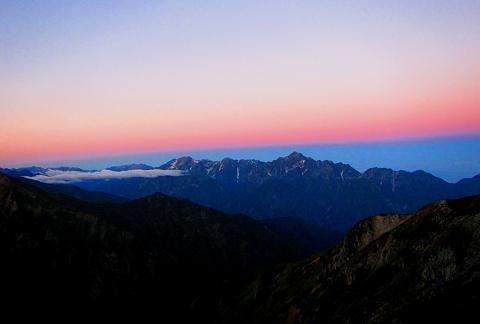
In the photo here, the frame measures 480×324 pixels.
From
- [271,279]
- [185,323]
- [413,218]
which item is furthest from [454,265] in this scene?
[185,323]

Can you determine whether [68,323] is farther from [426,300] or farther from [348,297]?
[426,300]

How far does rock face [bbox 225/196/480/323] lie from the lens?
61.7 meters

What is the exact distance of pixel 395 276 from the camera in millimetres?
77062

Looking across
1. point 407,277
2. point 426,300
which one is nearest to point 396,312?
point 426,300

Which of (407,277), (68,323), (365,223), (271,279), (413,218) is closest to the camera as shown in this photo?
(407,277)

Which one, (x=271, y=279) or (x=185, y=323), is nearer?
(x=271, y=279)

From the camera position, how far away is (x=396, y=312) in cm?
6450

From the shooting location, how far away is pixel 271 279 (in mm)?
138500

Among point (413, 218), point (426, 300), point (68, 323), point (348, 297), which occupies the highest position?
point (413, 218)

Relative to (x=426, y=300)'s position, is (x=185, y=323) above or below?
below

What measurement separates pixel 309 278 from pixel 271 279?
26.7m

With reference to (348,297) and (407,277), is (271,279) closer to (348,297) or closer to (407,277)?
(348,297)

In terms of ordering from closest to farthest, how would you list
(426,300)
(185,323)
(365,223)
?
(426,300), (365,223), (185,323)

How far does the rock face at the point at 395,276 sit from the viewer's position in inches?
2427
